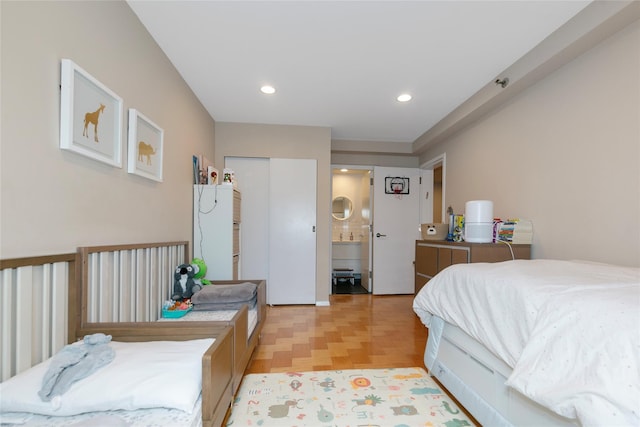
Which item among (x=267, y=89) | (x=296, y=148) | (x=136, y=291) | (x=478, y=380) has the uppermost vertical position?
(x=267, y=89)

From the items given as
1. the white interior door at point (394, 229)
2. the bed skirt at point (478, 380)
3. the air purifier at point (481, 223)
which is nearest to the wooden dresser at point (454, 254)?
the air purifier at point (481, 223)

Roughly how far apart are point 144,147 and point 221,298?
1.15 m

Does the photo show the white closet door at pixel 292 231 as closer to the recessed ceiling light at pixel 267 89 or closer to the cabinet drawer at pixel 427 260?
the recessed ceiling light at pixel 267 89

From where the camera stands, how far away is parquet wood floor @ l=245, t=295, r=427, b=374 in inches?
81.6

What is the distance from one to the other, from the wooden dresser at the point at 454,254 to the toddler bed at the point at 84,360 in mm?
1940

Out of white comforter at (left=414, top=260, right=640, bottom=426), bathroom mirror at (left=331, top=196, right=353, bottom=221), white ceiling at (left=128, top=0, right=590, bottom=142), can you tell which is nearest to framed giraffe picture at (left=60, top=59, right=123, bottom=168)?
white ceiling at (left=128, top=0, right=590, bottom=142)

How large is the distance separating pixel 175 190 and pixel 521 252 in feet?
9.47

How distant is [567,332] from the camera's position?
2.88 feet

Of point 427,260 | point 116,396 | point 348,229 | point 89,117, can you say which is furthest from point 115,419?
point 348,229

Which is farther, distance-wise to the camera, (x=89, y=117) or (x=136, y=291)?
(x=136, y=291)

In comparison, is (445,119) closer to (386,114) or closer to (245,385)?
(386,114)

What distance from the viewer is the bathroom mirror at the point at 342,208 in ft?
17.6

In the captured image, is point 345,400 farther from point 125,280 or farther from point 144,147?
point 144,147

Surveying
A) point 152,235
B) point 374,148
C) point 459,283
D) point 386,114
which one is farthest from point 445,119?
point 152,235
